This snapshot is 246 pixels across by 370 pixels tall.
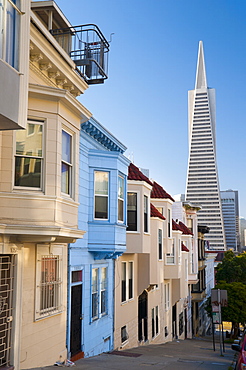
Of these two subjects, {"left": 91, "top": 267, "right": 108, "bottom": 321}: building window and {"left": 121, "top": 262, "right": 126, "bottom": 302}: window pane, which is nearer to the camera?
{"left": 91, "top": 267, "right": 108, "bottom": 321}: building window

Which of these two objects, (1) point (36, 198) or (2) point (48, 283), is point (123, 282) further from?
(1) point (36, 198)

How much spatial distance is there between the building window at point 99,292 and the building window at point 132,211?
8.46ft

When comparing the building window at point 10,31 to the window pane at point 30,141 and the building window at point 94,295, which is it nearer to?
the window pane at point 30,141

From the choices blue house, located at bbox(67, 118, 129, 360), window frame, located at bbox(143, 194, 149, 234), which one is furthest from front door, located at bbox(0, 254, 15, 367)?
window frame, located at bbox(143, 194, 149, 234)

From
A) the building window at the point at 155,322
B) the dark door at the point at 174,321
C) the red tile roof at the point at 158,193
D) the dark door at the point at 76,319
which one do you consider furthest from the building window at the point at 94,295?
the dark door at the point at 174,321

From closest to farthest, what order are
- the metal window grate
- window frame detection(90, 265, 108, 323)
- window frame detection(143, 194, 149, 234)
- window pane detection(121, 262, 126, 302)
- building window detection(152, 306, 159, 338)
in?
the metal window grate, window frame detection(90, 265, 108, 323), window pane detection(121, 262, 126, 302), window frame detection(143, 194, 149, 234), building window detection(152, 306, 159, 338)

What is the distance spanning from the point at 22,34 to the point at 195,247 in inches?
1368

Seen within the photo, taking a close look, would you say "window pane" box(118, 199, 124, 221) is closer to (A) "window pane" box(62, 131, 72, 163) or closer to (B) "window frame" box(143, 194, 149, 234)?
(B) "window frame" box(143, 194, 149, 234)

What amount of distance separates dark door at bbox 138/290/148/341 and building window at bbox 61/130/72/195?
496 inches

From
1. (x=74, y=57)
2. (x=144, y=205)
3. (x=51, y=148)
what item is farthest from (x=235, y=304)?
(x=51, y=148)

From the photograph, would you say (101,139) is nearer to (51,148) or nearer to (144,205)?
(144,205)

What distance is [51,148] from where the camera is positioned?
10.3 metres

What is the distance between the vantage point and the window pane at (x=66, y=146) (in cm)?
1124

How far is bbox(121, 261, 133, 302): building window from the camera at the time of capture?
1923 cm
